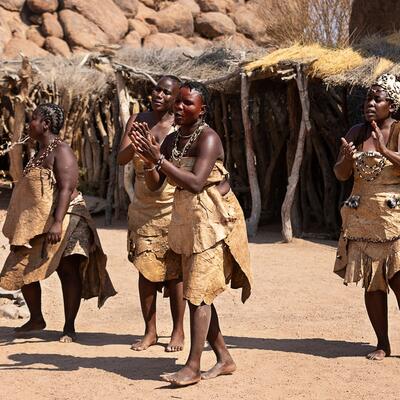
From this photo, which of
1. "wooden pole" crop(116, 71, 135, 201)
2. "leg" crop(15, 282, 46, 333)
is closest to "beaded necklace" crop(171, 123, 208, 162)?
"leg" crop(15, 282, 46, 333)

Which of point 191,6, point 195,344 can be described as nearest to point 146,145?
point 195,344

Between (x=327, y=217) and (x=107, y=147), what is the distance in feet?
13.2

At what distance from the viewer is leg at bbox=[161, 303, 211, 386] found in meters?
4.27

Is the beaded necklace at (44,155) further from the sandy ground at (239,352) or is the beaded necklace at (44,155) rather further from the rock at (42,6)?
the rock at (42,6)

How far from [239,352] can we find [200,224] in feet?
3.91

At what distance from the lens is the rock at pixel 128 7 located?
29.0 meters

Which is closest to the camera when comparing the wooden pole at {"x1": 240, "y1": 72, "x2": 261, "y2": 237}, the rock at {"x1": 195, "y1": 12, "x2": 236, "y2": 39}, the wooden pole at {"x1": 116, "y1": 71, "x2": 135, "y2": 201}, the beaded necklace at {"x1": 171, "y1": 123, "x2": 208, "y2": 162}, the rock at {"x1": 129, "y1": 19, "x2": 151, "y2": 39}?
the beaded necklace at {"x1": 171, "y1": 123, "x2": 208, "y2": 162}

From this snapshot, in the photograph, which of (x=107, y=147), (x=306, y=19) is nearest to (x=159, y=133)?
(x=107, y=147)

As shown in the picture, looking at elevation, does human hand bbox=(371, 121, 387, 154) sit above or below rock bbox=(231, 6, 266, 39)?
below

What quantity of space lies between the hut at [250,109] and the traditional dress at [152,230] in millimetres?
Result: 5165

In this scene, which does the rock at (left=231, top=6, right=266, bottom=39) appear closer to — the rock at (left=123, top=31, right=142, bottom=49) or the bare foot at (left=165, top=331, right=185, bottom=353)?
the rock at (left=123, top=31, right=142, bottom=49)

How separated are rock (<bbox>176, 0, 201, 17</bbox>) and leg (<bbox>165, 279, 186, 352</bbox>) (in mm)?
25164

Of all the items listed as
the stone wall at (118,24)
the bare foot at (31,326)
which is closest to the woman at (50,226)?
the bare foot at (31,326)

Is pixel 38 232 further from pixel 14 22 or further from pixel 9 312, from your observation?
pixel 14 22
